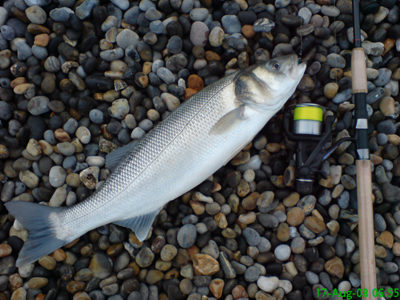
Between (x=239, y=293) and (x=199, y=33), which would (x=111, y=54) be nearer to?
(x=199, y=33)

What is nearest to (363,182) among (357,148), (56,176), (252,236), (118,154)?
(357,148)

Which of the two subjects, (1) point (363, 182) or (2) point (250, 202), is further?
(2) point (250, 202)

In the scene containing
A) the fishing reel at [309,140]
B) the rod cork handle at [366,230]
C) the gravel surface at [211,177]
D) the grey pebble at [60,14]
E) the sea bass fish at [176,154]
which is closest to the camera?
the rod cork handle at [366,230]

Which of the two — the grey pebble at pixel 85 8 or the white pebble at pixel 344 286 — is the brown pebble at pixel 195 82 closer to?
the grey pebble at pixel 85 8

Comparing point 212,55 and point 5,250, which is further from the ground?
point 212,55

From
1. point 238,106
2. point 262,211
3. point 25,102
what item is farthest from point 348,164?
point 25,102
